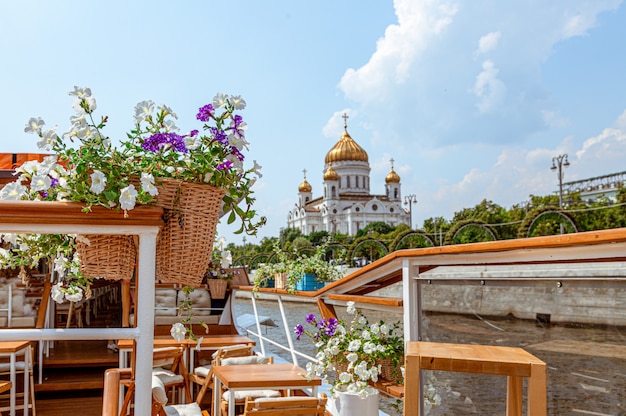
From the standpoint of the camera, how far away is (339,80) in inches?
373

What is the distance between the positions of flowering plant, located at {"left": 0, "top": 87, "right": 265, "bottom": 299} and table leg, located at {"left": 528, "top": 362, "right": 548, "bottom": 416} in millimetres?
800

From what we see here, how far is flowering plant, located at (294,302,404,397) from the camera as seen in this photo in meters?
3.15

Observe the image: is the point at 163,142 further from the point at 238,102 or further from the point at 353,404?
the point at 353,404

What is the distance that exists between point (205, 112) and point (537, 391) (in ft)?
3.35

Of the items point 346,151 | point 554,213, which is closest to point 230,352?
point 554,213

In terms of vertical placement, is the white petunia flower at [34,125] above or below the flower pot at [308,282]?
above

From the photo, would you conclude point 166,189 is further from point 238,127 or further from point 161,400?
point 161,400

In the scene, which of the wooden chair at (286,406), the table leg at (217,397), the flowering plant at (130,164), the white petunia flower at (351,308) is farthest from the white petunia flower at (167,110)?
the table leg at (217,397)

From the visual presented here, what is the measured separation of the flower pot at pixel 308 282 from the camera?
624 cm

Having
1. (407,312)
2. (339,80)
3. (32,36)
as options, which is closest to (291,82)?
(339,80)

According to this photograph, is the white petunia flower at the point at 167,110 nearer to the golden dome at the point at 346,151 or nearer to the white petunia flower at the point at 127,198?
the white petunia flower at the point at 127,198

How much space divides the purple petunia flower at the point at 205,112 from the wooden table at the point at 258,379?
188 centimetres

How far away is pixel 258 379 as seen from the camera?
123 inches

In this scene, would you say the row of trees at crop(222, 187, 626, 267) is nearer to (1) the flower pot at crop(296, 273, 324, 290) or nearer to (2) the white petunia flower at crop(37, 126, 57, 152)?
(1) the flower pot at crop(296, 273, 324, 290)
